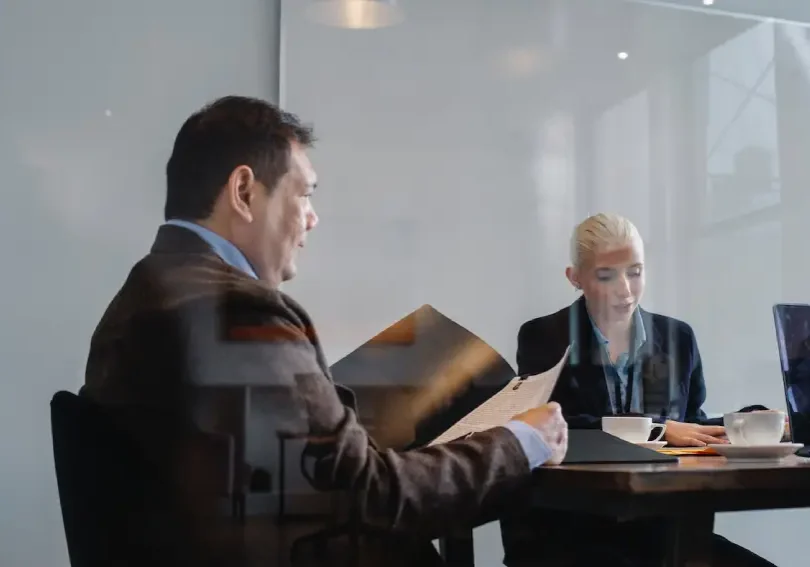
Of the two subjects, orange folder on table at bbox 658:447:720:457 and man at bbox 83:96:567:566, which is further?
orange folder on table at bbox 658:447:720:457

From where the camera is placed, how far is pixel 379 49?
1.91 metres

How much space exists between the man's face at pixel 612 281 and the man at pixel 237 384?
0.82m

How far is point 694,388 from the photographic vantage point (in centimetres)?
186

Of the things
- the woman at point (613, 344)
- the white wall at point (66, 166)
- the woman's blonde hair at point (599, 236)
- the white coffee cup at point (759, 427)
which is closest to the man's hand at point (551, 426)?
the white coffee cup at point (759, 427)

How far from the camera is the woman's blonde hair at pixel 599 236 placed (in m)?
1.92

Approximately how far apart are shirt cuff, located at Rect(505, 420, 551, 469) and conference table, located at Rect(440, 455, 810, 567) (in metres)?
0.02

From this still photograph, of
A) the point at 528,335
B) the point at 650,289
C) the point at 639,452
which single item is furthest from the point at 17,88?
the point at 650,289

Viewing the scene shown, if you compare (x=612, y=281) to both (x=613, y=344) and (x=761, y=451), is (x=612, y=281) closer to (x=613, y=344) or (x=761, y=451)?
(x=613, y=344)

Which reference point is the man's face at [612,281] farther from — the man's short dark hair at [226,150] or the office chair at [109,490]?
the office chair at [109,490]

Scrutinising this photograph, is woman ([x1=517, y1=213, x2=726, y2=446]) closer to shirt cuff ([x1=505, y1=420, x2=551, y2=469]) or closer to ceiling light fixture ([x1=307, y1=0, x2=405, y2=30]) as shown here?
shirt cuff ([x1=505, y1=420, x2=551, y2=469])

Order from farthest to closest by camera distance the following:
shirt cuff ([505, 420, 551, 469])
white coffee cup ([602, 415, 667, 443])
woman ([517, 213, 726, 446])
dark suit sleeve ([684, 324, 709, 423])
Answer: dark suit sleeve ([684, 324, 709, 423]) → woman ([517, 213, 726, 446]) → white coffee cup ([602, 415, 667, 443]) → shirt cuff ([505, 420, 551, 469])

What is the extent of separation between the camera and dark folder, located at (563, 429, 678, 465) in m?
1.00

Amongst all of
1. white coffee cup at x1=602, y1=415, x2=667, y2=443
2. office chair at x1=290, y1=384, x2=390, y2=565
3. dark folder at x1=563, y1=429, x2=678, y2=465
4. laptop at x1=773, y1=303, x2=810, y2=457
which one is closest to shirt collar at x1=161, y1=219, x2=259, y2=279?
office chair at x1=290, y1=384, x2=390, y2=565

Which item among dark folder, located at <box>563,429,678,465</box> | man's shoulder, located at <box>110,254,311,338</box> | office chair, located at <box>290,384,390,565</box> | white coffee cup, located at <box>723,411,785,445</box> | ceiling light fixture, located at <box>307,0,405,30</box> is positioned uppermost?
ceiling light fixture, located at <box>307,0,405,30</box>
